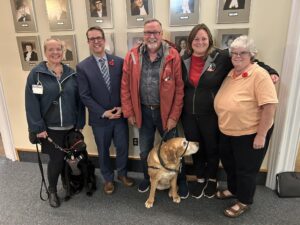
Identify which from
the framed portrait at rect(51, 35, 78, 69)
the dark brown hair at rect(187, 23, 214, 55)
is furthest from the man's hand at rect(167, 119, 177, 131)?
the framed portrait at rect(51, 35, 78, 69)

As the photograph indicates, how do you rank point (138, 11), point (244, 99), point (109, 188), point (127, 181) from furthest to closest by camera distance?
1. point (127, 181)
2. point (109, 188)
3. point (138, 11)
4. point (244, 99)

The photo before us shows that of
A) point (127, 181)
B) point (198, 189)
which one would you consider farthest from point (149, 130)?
point (198, 189)

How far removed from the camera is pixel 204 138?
2045 millimetres

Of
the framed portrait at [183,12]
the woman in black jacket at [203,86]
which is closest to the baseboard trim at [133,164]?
the woman in black jacket at [203,86]

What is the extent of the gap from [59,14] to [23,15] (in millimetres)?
395

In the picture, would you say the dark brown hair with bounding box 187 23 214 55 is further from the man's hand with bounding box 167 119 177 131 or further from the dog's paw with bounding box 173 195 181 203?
the dog's paw with bounding box 173 195 181 203

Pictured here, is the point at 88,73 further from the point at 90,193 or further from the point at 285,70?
the point at 285,70

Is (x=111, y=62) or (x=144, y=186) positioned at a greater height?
(x=111, y=62)

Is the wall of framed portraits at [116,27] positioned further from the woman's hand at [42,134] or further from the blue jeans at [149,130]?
the woman's hand at [42,134]

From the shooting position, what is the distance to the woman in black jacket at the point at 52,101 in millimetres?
1917

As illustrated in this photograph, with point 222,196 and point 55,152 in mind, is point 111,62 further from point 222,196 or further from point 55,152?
point 222,196

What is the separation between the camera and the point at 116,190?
7.89 ft

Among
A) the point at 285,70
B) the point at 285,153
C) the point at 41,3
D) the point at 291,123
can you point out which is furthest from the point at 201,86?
the point at 41,3

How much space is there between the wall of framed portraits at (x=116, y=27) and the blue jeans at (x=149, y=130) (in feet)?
0.97
